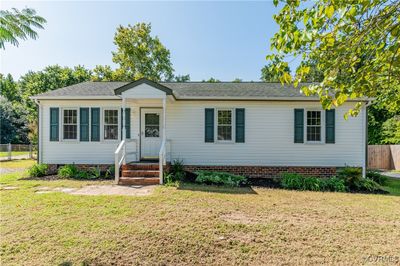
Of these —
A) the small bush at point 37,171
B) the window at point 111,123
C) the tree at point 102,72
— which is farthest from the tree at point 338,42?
the tree at point 102,72

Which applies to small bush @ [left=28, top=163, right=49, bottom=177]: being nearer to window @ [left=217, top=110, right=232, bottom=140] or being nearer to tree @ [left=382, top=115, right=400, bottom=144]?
window @ [left=217, top=110, right=232, bottom=140]

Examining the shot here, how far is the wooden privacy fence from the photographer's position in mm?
16625

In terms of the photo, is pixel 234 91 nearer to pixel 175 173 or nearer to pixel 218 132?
pixel 218 132

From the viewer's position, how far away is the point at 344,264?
11.2 feet

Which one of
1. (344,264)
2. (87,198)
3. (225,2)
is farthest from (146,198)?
(225,2)

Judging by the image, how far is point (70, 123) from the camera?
10617 mm

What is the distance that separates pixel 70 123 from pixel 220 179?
703 centimetres

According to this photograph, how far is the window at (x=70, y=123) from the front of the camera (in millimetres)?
10617

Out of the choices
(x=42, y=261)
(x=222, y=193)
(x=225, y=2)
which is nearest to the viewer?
(x=42, y=261)

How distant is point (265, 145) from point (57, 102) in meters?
9.26

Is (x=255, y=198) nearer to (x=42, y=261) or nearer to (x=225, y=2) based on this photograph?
(x=42, y=261)

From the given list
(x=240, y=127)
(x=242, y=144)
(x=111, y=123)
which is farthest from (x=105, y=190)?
(x=240, y=127)

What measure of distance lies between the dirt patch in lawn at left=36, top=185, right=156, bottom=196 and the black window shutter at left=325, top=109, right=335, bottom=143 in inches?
294

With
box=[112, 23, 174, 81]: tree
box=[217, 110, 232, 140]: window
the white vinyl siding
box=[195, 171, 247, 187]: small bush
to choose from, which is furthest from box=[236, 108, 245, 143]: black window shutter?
box=[112, 23, 174, 81]: tree
